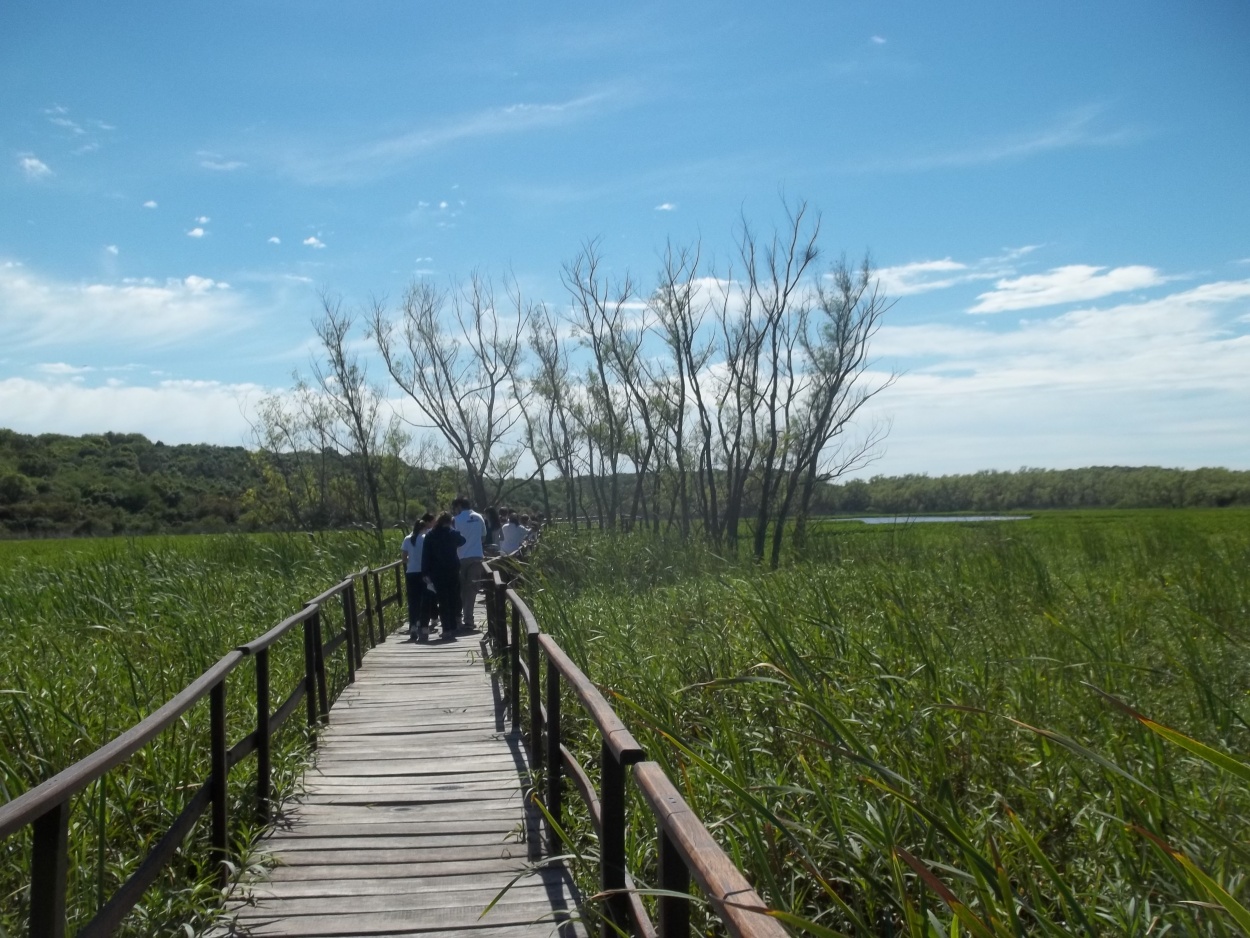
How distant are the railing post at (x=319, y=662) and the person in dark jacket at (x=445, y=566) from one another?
4159 millimetres

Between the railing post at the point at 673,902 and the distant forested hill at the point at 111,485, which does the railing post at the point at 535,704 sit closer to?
the railing post at the point at 673,902

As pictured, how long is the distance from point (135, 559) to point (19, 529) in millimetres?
54657

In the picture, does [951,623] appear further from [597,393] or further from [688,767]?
[597,393]

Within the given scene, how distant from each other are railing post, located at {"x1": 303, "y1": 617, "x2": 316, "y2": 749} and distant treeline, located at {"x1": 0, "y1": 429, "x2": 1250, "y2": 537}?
109 ft

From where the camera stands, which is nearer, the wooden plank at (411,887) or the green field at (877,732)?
the green field at (877,732)

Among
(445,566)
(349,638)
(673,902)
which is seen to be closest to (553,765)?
(673,902)

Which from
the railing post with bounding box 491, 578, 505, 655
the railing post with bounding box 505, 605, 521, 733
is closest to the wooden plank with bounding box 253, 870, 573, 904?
the railing post with bounding box 505, 605, 521, 733

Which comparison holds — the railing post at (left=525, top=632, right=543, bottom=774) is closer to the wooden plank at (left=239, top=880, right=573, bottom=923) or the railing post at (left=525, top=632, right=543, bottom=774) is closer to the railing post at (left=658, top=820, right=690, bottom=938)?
the wooden plank at (left=239, top=880, right=573, bottom=923)

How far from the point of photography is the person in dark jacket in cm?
1196

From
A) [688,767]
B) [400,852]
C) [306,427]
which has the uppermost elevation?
[306,427]

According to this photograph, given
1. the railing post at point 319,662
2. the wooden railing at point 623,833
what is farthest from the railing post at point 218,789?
the railing post at point 319,662

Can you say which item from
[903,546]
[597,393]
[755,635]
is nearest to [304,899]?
[755,635]

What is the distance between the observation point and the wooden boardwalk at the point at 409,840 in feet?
13.1

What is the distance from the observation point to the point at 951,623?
802 centimetres
